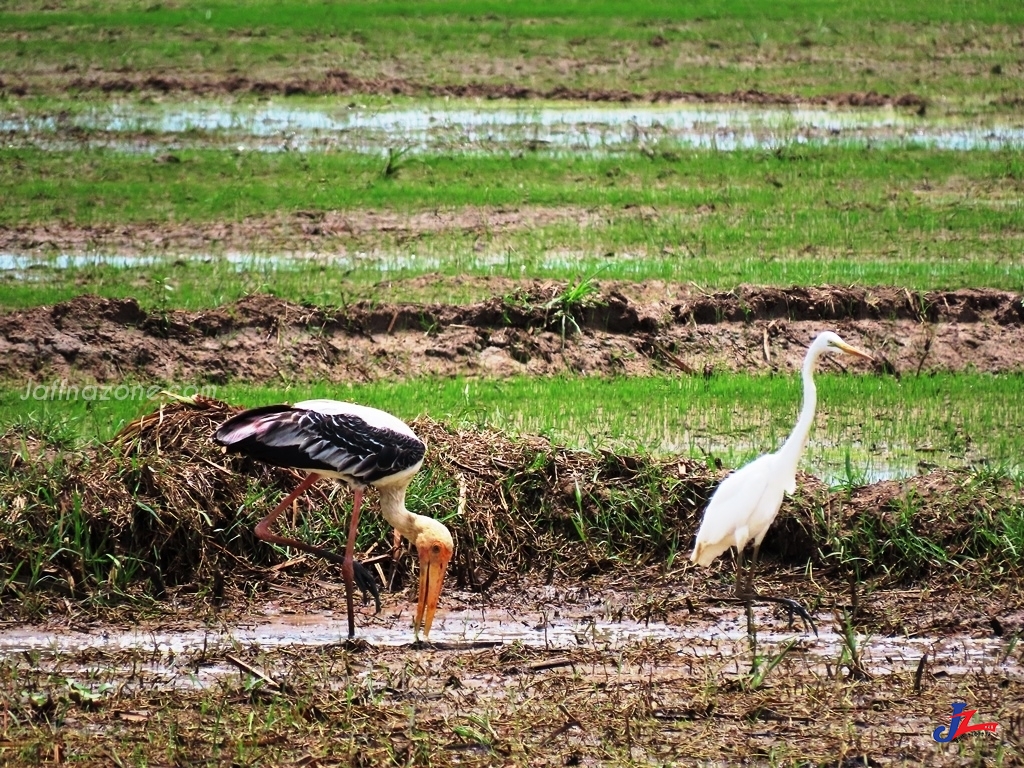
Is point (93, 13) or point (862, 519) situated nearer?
point (862, 519)

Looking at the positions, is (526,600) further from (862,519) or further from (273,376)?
(273,376)

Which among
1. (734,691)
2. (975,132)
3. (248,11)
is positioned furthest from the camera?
(248,11)

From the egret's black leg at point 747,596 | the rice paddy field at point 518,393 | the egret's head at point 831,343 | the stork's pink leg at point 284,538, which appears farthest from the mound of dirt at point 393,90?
the egret's black leg at point 747,596

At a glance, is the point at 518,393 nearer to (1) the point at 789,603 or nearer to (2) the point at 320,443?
(2) the point at 320,443

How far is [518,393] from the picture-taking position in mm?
10406

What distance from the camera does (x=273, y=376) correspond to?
10852mm

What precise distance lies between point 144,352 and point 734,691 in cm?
603

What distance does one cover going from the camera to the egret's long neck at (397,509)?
758cm

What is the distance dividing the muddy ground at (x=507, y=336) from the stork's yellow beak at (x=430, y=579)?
374 centimetres

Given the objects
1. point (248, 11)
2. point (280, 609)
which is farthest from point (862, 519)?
point (248, 11)

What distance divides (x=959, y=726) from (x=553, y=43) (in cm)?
1739

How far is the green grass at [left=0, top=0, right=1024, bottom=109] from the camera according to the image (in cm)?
2056

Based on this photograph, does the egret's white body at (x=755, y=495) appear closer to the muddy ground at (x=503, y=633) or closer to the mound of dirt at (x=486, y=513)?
the muddy ground at (x=503, y=633)

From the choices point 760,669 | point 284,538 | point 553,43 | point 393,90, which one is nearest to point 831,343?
point 760,669
